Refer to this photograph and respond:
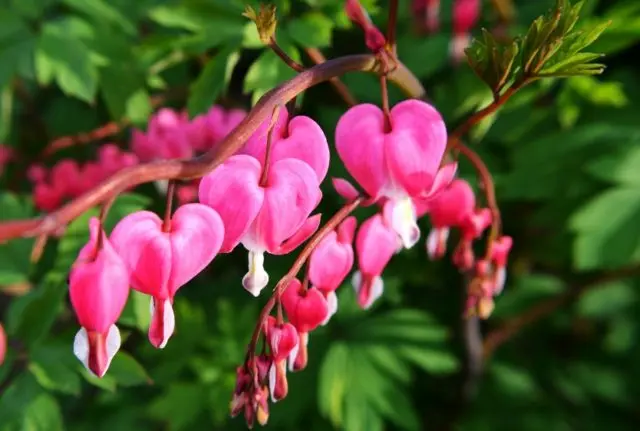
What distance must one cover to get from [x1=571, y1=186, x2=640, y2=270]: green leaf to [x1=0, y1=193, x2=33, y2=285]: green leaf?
3.38 feet

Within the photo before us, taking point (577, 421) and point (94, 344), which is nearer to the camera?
point (94, 344)

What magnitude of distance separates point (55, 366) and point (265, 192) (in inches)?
28.5

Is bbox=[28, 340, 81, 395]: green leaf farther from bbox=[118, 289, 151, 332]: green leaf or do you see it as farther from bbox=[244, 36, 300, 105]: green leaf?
bbox=[244, 36, 300, 105]: green leaf

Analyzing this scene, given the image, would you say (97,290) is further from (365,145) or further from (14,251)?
(14,251)

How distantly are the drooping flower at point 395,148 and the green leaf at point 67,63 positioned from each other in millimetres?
794

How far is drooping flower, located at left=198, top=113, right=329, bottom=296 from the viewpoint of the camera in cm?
71

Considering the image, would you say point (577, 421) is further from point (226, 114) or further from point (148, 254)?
point (148, 254)

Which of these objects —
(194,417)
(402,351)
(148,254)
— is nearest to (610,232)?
(402,351)

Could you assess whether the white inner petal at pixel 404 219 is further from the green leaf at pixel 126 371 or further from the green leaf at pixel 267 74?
the green leaf at pixel 126 371

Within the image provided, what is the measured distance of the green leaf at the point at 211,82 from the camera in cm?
120

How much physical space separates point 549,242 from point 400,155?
1243 mm

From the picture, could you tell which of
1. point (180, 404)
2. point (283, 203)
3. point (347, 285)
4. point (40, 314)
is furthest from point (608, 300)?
point (283, 203)

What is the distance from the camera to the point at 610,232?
5.23 ft

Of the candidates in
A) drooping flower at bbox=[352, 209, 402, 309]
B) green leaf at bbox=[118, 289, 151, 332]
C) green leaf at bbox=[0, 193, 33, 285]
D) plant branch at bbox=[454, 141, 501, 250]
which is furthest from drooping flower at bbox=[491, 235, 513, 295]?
green leaf at bbox=[0, 193, 33, 285]
